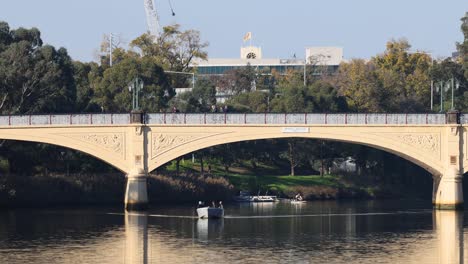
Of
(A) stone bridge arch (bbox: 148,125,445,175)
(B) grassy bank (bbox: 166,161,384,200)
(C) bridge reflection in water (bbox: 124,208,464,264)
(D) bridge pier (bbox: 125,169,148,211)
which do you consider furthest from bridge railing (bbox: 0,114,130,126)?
(B) grassy bank (bbox: 166,161,384,200)

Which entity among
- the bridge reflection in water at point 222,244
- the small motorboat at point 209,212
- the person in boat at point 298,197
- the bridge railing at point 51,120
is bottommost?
the bridge reflection in water at point 222,244

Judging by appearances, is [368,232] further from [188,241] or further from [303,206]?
[303,206]

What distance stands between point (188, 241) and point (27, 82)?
4256 centimetres

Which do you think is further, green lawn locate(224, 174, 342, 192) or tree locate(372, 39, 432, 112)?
tree locate(372, 39, 432, 112)

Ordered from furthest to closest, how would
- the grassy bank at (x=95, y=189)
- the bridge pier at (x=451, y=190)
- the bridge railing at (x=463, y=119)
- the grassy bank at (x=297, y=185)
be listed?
the grassy bank at (x=297, y=185) → the grassy bank at (x=95, y=189) → the bridge railing at (x=463, y=119) → the bridge pier at (x=451, y=190)

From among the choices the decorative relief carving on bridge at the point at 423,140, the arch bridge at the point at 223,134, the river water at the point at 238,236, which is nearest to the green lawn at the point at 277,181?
the river water at the point at 238,236

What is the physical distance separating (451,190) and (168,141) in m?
25.8

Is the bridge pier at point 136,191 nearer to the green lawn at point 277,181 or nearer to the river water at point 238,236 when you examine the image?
the river water at point 238,236

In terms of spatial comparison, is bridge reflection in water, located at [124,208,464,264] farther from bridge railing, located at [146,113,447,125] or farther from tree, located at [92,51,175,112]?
tree, located at [92,51,175,112]

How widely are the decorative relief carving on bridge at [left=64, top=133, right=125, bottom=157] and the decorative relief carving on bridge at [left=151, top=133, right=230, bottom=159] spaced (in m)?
2.83

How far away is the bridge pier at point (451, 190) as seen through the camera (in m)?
113

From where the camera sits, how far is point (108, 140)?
375 ft

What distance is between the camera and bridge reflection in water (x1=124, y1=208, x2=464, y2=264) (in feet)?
272

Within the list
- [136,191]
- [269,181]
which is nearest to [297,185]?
[269,181]
